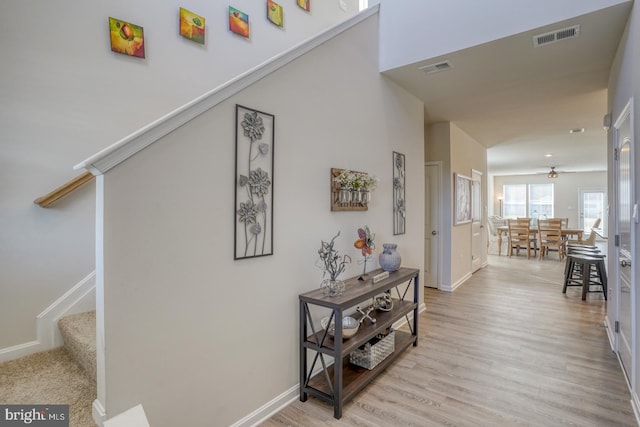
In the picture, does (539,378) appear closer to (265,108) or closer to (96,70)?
(265,108)

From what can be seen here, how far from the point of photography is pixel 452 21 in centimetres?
289

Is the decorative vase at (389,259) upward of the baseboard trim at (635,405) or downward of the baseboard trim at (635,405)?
upward

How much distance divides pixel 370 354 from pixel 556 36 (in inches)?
118

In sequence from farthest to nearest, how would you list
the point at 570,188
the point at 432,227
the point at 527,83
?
the point at 570,188 → the point at 432,227 → the point at 527,83

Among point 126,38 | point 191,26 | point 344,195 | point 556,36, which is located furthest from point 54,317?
point 556,36

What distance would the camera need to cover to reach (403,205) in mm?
3818

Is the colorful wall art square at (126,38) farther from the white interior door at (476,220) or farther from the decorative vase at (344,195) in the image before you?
the white interior door at (476,220)

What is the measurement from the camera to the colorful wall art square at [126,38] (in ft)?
7.88

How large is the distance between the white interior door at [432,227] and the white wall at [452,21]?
2.64 m

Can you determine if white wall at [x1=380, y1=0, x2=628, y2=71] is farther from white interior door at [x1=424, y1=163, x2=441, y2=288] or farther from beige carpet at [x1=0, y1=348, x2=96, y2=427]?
beige carpet at [x1=0, y1=348, x2=96, y2=427]

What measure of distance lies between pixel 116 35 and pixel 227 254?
1.92 m

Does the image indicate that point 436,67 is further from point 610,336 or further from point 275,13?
point 610,336

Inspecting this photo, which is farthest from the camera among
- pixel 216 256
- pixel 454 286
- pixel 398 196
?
pixel 454 286

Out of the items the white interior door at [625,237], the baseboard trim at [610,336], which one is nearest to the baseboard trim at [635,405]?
the white interior door at [625,237]
